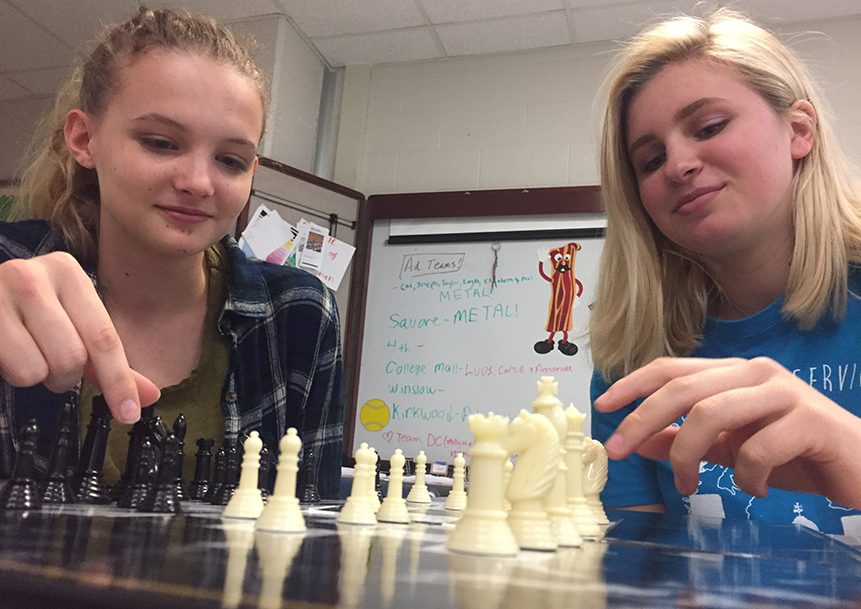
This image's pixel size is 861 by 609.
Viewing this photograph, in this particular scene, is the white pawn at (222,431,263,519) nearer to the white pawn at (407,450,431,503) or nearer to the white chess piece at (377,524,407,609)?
the white chess piece at (377,524,407,609)

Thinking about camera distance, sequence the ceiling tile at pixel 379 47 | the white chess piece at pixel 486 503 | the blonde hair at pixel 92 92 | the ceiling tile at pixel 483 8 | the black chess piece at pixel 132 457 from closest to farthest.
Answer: the white chess piece at pixel 486 503, the black chess piece at pixel 132 457, the blonde hair at pixel 92 92, the ceiling tile at pixel 483 8, the ceiling tile at pixel 379 47

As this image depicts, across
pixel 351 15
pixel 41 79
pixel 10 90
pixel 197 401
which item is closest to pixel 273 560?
pixel 197 401

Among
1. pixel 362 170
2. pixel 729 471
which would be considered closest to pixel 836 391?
pixel 729 471

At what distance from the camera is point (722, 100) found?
1.44 m

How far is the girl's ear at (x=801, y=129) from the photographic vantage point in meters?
1.53

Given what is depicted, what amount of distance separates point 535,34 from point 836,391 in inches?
113

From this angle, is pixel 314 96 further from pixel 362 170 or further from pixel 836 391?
pixel 836 391

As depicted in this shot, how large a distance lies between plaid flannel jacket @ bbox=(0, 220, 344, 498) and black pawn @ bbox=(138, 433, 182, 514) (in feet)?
1.64

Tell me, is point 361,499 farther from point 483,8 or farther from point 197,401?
point 483,8

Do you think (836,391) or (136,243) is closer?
(836,391)

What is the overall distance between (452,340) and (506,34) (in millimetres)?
1614

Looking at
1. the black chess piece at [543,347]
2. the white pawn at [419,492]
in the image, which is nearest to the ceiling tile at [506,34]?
the black chess piece at [543,347]

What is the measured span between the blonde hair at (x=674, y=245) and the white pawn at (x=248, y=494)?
94 cm

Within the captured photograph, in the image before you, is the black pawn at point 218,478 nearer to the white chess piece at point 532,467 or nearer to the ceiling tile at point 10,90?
the white chess piece at point 532,467
